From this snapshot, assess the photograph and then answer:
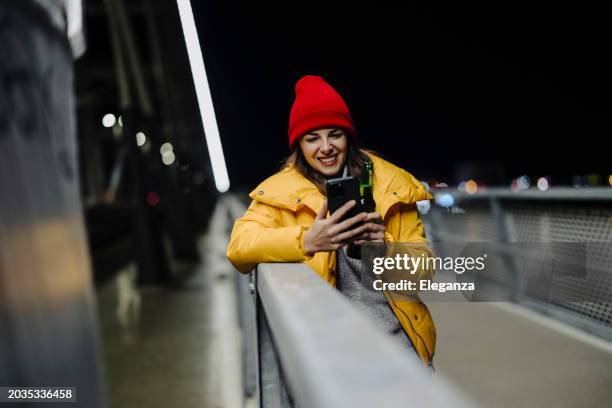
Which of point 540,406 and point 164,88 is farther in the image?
point 164,88

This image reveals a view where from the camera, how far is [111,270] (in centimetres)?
1123

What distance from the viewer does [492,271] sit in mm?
3873

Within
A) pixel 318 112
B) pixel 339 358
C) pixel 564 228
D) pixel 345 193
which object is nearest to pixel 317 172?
pixel 318 112

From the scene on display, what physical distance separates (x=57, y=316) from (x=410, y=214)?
1155mm

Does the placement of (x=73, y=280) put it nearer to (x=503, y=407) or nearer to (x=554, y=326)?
(x=503, y=407)

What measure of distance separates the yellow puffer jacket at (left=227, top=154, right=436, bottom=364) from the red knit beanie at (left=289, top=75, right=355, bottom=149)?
4.9 inches

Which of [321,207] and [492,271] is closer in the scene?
[321,207]

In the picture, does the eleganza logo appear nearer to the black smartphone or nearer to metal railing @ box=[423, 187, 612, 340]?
metal railing @ box=[423, 187, 612, 340]

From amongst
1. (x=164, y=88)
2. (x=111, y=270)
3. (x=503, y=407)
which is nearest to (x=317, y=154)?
(x=503, y=407)

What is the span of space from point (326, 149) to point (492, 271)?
242 centimetres

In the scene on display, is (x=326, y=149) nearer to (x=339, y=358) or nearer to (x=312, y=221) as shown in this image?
(x=312, y=221)

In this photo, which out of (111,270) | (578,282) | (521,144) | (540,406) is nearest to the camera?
(540,406)

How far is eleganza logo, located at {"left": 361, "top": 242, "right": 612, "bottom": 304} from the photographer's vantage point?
1726 millimetres

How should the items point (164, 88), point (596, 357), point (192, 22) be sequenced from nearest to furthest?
point (192, 22) < point (596, 357) < point (164, 88)
